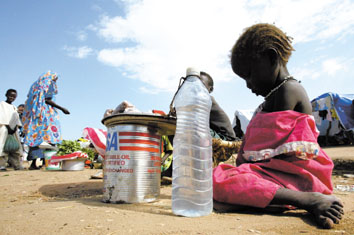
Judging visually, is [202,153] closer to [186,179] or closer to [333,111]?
[186,179]

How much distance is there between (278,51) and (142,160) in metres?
1.42

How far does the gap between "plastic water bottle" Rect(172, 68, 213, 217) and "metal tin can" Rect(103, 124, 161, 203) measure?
39cm

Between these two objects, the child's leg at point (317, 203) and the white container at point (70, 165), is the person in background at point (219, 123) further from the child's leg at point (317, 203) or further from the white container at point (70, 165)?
the white container at point (70, 165)

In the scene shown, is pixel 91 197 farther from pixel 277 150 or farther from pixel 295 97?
pixel 295 97

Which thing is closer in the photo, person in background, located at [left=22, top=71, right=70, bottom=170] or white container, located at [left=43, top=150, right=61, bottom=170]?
white container, located at [left=43, top=150, right=61, bottom=170]

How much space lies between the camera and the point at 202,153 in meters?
1.70

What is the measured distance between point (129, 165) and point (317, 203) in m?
1.31

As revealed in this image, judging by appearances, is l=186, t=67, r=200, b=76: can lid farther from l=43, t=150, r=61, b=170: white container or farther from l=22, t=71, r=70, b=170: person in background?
l=22, t=71, r=70, b=170: person in background

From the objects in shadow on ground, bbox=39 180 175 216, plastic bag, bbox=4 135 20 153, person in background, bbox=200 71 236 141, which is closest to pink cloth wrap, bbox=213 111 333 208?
shadow on ground, bbox=39 180 175 216

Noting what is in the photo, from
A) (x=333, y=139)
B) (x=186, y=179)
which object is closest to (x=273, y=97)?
(x=186, y=179)

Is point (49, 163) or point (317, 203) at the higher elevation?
point (317, 203)

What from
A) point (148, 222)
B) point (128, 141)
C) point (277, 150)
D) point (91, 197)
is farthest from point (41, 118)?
point (277, 150)

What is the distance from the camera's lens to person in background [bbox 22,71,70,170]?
6590 millimetres

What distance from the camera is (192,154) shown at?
170 centimetres
